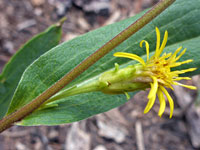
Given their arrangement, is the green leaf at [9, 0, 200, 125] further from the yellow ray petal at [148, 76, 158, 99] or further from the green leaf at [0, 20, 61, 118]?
the yellow ray petal at [148, 76, 158, 99]

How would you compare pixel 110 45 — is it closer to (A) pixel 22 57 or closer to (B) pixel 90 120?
(A) pixel 22 57

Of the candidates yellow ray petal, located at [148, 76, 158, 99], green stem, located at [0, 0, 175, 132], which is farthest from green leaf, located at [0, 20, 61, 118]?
yellow ray petal, located at [148, 76, 158, 99]

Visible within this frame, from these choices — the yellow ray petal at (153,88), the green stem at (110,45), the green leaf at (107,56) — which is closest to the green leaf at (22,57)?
the green leaf at (107,56)

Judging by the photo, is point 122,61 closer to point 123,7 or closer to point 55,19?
point 55,19

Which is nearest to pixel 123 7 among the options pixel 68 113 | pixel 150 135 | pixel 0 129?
pixel 150 135

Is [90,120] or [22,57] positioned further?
[90,120]

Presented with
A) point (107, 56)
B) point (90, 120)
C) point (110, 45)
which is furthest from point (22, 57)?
point (90, 120)

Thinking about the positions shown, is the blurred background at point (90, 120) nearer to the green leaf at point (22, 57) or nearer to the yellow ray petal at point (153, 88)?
the green leaf at point (22, 57)
